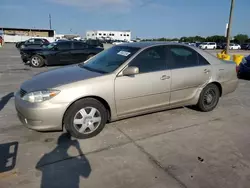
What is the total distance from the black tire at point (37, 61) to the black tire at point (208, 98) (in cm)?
982

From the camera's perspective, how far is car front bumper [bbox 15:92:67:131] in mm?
3256

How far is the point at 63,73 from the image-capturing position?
397 centimetres

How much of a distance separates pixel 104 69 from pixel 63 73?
0.73 metres

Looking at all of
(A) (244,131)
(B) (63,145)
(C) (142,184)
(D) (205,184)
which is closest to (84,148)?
(B) (63,145)

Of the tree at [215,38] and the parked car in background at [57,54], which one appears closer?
the parked car in background at [57,54]

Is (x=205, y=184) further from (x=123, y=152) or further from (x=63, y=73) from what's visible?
(x=63, y=73)

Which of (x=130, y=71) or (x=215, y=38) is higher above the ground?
(x=215, y=38)

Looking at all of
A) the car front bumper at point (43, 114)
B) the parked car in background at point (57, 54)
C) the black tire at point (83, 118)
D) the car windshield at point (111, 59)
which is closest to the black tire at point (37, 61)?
the parked car in background at point (57, 54)

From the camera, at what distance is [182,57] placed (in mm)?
4457

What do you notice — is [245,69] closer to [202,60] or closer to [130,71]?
[202,60]

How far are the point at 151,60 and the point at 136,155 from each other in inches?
70.2

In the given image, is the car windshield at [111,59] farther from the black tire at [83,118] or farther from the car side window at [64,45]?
the car side window at [64,45]

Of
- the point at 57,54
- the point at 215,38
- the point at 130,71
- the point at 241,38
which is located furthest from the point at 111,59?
the point at 215,38

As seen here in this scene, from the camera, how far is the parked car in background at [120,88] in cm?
334
